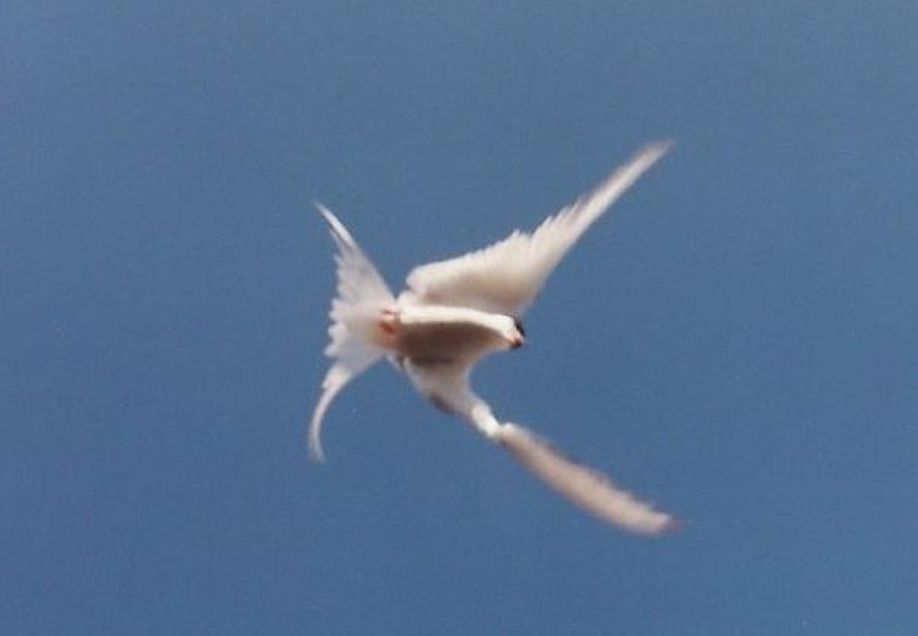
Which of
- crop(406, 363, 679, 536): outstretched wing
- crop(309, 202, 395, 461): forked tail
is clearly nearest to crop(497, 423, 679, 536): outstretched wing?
crop(406, 363, 679, 536): outstretched wing

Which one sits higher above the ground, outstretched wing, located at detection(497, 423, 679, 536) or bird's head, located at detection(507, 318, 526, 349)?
bird's head, located at detection(507, 318, 526, 349)

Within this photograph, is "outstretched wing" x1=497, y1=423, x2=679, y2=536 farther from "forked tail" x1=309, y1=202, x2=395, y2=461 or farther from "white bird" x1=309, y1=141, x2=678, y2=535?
"forked tail" x1=309, y1=202, x2=395, y2=461

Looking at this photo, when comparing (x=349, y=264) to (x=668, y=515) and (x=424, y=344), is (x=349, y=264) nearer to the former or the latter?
(x=424, y=344)

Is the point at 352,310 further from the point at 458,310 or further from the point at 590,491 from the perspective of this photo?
the point at 590,491

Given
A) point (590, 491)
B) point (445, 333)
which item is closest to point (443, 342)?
point (445, 333)

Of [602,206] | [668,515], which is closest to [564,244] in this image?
[602,206]

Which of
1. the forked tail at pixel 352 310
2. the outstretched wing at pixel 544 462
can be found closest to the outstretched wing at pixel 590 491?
the outstretched wing at pixel 544 462
